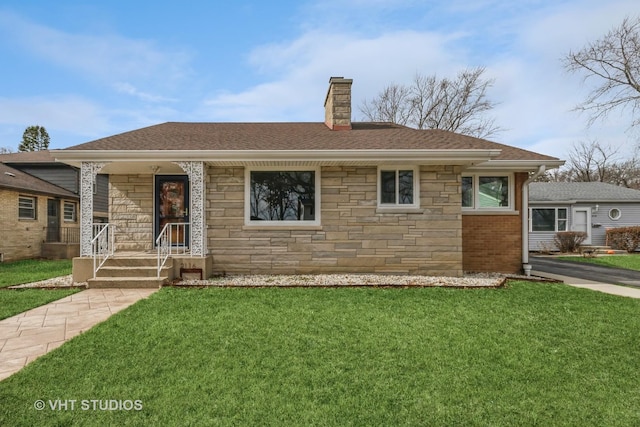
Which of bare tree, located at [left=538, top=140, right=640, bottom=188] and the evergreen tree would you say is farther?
the evergreen tree

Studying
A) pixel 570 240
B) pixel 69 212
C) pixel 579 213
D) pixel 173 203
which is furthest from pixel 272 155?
pixel 579 213

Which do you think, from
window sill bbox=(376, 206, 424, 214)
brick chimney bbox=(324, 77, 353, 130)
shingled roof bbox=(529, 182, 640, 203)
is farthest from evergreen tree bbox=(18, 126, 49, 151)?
shingled roof bbox=(529, 182, 640, 203)

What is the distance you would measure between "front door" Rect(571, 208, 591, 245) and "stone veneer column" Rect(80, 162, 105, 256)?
812 inches

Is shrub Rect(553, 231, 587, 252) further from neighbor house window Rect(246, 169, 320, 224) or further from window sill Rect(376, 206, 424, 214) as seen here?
neighbor house window Rect(246, 169, 320, 224)

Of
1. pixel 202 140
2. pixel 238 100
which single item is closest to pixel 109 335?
pixel 202 140

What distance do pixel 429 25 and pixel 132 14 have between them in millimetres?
8292

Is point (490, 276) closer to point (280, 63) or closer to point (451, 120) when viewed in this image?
point (280, 63)

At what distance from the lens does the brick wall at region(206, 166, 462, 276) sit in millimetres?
7961

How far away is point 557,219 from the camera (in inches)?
696

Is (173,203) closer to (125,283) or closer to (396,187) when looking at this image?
(125,283)

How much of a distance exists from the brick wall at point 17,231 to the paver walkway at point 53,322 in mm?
9545

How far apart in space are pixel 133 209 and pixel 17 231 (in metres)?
8.08

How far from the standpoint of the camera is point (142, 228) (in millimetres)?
8875

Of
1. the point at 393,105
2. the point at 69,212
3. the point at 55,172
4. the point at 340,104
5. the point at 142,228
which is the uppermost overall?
the point at 393,105
